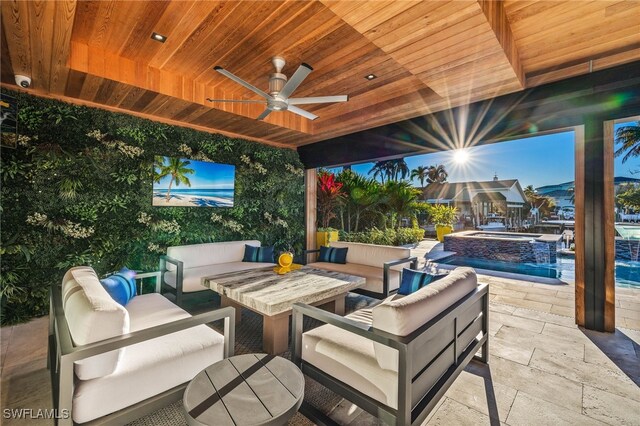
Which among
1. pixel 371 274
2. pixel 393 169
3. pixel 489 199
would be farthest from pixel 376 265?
pixel 393 169

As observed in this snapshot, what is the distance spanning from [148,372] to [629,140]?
207 inches

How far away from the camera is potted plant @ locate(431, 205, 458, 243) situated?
10078 mm

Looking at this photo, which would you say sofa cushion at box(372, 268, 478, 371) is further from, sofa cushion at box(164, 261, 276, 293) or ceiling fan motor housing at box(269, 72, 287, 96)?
sofa cushion at box(164, 261, 276, 293)

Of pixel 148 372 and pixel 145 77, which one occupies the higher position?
pixel 145 77

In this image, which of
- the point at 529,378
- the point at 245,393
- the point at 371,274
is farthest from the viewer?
the point at 371,274

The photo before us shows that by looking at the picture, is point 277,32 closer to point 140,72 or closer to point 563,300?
point 140,72

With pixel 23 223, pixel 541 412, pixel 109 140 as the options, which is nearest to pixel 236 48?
pixel 109 140

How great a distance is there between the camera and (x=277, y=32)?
97.2 inches

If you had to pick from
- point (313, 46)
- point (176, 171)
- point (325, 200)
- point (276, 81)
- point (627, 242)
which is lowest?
point (627, 242)

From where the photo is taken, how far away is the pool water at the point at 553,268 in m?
3.41

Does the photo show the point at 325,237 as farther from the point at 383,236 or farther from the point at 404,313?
the point at 404,313

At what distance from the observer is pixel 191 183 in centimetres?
461

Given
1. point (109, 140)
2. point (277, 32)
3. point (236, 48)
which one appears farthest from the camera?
point (109, 140)

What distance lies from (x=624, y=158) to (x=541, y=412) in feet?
10.4
